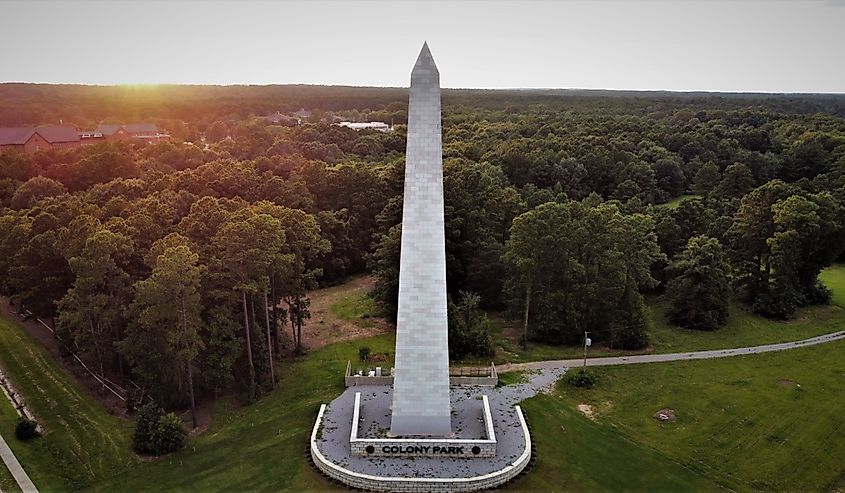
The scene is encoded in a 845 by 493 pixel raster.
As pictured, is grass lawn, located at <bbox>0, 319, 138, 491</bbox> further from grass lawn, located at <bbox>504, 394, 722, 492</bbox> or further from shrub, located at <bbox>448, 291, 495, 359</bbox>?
shrub, located at <bbox>448, 291, 495, 359</bbox>

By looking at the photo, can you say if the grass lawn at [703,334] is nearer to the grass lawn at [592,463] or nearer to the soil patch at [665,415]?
the soil patch at [665,415]

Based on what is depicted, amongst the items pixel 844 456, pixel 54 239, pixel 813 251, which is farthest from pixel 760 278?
pixel 54 239

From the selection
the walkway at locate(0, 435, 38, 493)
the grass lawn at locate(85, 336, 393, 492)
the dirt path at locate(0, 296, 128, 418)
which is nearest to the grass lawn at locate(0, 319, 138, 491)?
the walkway at locate(0, 435, 38, 493)

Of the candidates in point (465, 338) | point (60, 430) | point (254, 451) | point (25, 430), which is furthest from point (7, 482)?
point (465, 338)

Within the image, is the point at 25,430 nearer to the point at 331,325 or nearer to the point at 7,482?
the point at 7,482

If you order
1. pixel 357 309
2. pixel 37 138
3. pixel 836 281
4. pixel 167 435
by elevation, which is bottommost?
pixel 836 281
